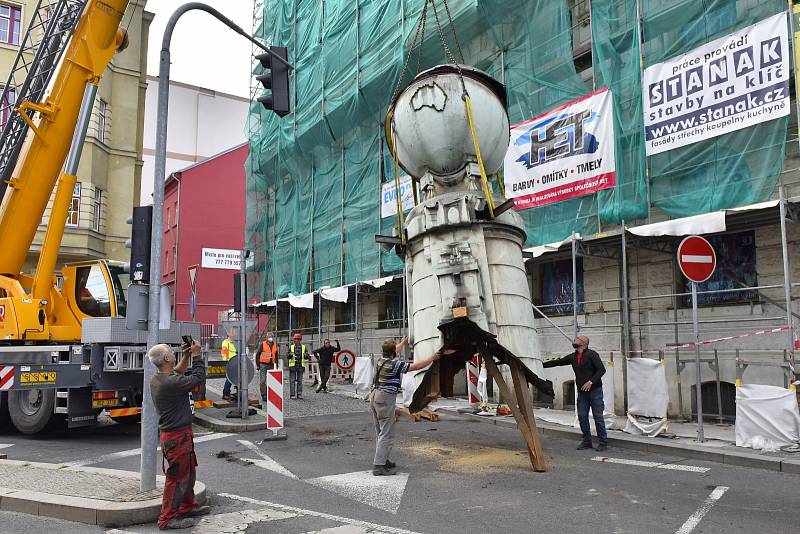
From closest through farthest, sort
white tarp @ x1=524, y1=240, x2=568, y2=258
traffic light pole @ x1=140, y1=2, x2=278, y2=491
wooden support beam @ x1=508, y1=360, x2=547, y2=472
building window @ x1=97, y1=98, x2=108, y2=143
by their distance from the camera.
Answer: traffic light pole @ x1=140, y1=2, x2=278, y2=491 < wooden support beam @ x1=508, y1=360, x2=547, y2=472 < white tarp @ x1=524, y1=240, x2=568, y2=258 < building window @ x1=97, y1=98, x2=108, y2=143

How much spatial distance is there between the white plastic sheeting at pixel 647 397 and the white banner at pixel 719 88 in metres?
4.22

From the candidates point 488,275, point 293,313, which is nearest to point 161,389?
point 488,275

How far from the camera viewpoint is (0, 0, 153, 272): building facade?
2753 cm

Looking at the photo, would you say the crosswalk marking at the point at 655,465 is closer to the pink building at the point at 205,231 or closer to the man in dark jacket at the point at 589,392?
the man in dark jacket at the point at 589,392

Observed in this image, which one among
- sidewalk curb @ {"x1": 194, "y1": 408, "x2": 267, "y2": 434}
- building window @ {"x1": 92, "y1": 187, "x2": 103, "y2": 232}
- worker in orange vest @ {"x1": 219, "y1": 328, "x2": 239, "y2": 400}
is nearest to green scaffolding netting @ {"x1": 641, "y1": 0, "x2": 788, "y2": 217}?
sidewalk curb @ {"x1": 194, "y1": 408, "x2": 267, "y2": 434}

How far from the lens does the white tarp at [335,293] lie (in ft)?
68.1

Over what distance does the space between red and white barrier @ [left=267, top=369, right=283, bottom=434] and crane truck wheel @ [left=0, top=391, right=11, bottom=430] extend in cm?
517

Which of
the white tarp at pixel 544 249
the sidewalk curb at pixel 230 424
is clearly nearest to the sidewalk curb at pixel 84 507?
the sidewalk curb at pixel 230 424

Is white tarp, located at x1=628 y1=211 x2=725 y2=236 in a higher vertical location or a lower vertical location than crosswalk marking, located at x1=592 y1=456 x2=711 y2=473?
higher

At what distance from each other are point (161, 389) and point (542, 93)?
1139cm

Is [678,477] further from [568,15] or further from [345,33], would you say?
[345,33]

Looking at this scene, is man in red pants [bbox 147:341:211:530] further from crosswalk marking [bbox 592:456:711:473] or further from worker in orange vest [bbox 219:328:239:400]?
worker in orange vest [bbox 219:328:239:400]

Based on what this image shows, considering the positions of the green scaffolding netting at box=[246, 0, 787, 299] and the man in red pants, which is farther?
the green scaffolding netting at box=[246, 0, 787, 299]

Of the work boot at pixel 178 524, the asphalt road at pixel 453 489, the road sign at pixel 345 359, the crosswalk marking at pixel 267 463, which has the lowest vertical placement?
the crosswalk marking at pixel 267 463
